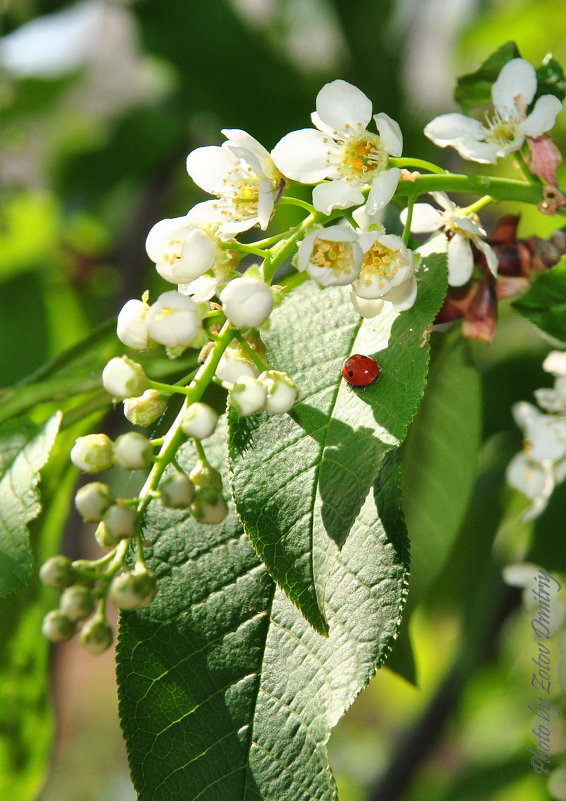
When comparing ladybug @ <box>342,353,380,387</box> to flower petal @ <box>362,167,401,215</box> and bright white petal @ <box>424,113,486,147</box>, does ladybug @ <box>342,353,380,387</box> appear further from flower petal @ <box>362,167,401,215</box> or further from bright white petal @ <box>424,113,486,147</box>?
bright white petal @ <box>424,113,486,147</box>

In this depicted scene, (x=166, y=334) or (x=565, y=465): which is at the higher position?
(x=166, y=334)

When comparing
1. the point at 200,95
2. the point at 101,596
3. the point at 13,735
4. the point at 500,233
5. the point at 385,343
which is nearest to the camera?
the point at 101,596

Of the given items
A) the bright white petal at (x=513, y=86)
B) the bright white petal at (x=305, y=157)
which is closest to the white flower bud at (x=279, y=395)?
the bright white petal at (x=305, y=157)

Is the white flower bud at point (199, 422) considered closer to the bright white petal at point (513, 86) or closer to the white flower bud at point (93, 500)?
the white flower bud at point (93, 500)

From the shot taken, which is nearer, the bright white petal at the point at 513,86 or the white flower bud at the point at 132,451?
the white flower bud at the point at 132,451

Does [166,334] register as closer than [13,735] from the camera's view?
Yes

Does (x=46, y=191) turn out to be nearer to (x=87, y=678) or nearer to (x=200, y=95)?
(x=200, y=95)

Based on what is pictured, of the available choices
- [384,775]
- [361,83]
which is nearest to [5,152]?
[361,83]

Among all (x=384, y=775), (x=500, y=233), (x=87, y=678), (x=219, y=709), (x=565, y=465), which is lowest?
(x=87, y=678)
